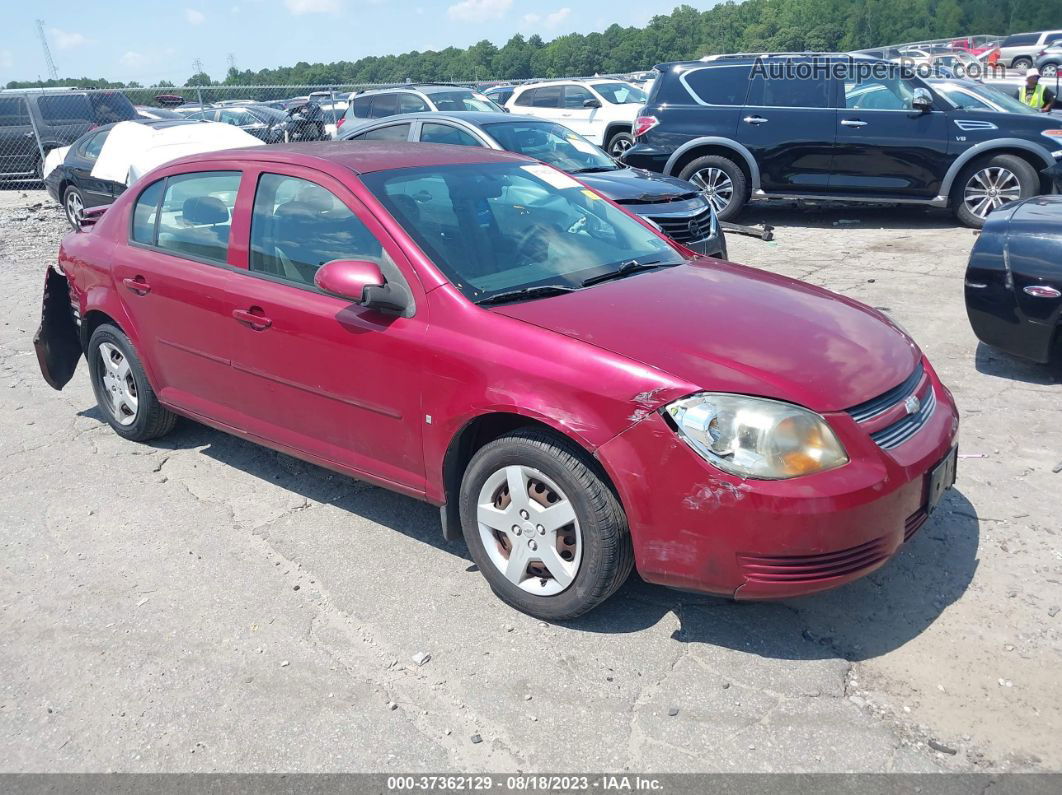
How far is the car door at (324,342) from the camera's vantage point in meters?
3.54

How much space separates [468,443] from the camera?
11.4 ft

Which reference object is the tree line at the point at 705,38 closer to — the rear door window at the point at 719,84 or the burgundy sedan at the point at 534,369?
the rear door window at the point at 719,84

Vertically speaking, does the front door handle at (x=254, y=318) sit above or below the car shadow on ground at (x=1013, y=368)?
above

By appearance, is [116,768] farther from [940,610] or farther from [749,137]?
[749,137]

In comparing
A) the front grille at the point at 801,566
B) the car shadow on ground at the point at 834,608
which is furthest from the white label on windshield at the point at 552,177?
the front grille at the point at 801,566

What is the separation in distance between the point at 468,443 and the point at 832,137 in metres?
8.98

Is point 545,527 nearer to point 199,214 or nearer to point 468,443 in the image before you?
point 468,443

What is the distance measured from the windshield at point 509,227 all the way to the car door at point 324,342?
20 cm

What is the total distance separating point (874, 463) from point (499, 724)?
1.51 metres

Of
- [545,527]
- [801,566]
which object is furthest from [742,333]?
[545,527]

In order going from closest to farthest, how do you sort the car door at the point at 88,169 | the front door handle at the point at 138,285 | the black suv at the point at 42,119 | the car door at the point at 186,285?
1. the car door at the point at 186,285
2. the front door handle at the point at 138,285
3. the car door at the point at 88,169
4. the black suv at the point at 42,119


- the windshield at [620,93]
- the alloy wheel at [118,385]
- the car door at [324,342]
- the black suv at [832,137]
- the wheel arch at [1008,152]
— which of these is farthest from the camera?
the windshield at [620,93]

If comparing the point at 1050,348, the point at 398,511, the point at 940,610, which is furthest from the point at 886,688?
the point at 1050,348

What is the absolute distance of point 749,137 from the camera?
11.1 meters
